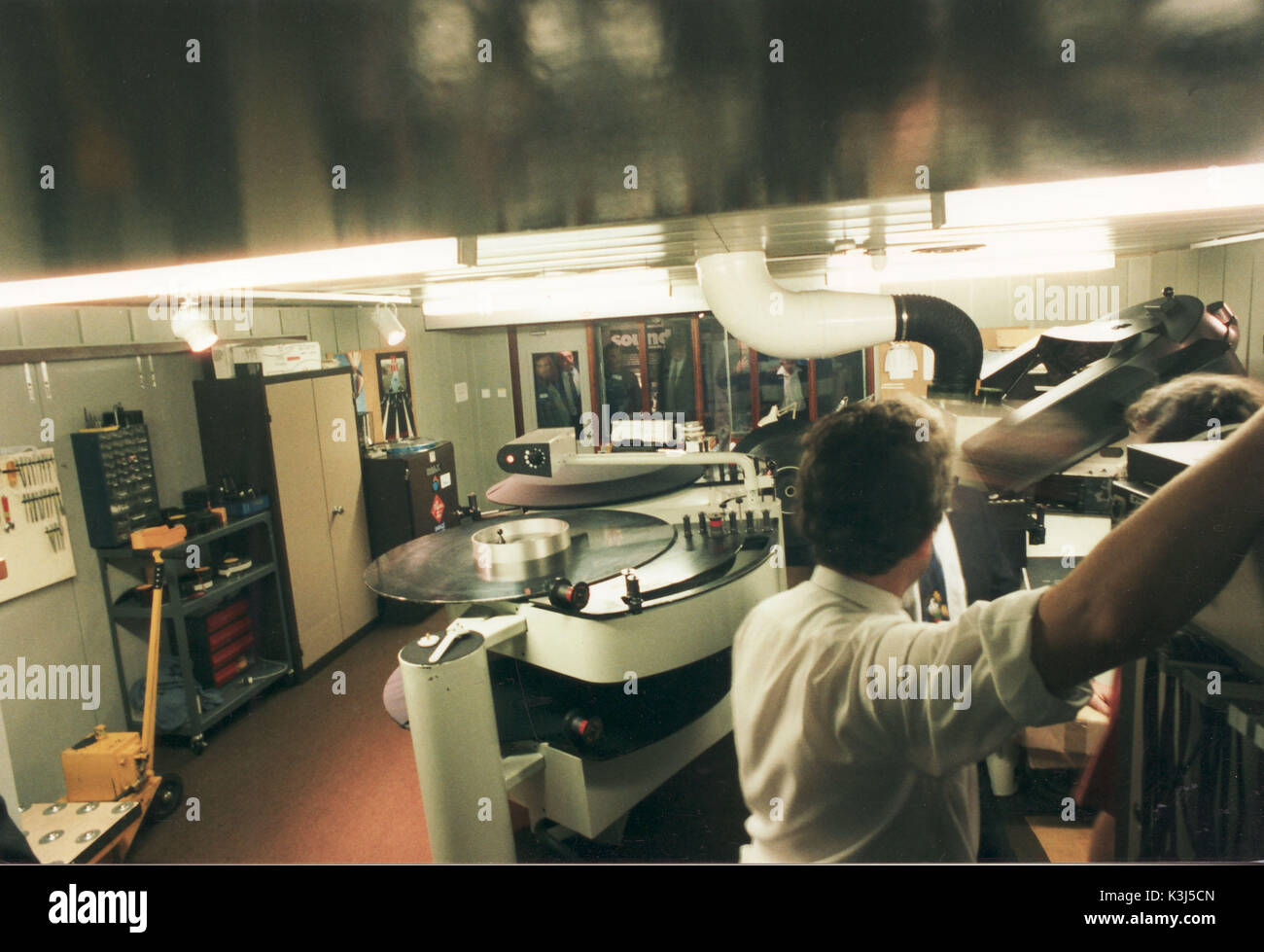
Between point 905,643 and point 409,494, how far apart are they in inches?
85.1

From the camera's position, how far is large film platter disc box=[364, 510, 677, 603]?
134 centimetres

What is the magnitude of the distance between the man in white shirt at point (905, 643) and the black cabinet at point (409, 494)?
1.12 meters

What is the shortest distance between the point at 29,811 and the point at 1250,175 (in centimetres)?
287

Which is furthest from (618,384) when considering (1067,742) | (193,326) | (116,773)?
(116,773)

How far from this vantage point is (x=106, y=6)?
30cm

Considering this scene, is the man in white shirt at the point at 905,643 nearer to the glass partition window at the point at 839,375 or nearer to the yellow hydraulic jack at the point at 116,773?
the glass partition window at the point at 839,375

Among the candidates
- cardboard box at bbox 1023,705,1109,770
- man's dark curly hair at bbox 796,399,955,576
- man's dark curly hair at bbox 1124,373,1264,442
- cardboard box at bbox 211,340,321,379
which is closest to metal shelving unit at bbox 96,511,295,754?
cardboard box at bbox 211,340,321,379

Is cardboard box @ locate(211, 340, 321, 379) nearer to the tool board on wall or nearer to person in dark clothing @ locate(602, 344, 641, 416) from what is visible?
the tool board on wall

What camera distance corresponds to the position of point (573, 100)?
0.42 m

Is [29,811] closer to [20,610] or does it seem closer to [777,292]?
[20,610]

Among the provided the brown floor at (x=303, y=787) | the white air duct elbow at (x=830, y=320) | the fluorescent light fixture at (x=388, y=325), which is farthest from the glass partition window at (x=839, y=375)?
the brown floor at (x=303, y=787)

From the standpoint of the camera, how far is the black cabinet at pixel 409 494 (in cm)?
192
